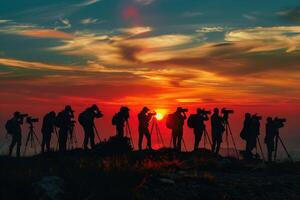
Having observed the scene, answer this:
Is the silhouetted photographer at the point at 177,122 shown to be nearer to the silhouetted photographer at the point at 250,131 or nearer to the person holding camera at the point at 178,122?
the person holding camera at the point at 178,122

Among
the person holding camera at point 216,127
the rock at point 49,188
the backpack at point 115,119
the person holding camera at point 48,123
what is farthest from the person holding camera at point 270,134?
the rock at point 49,188

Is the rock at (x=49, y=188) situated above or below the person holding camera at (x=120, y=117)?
below

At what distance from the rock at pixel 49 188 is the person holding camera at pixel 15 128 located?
14.7 m

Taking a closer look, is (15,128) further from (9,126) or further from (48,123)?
(48,123)

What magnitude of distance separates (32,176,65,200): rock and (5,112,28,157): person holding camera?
48.3 feet

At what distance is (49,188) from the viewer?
599 inches

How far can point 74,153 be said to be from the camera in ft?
97.3

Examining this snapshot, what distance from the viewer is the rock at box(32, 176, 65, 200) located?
49.0 feet

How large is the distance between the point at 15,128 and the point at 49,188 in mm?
15692

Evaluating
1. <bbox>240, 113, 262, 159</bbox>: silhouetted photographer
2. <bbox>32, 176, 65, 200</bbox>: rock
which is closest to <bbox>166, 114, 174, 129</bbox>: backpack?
<bbox>240, 113, 262, 159</bbox>: silhouetted photographer

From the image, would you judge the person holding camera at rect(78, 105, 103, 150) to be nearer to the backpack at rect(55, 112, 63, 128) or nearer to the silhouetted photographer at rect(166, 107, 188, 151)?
the backpack at rect(55, 112, 63, 128)

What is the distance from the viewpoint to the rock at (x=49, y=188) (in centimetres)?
1494

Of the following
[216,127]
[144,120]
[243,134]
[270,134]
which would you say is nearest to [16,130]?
[144,120]

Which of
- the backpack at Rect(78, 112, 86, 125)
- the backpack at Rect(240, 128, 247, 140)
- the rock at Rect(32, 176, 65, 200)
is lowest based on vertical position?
the rock at Rect(32, 176, 65, 200)
